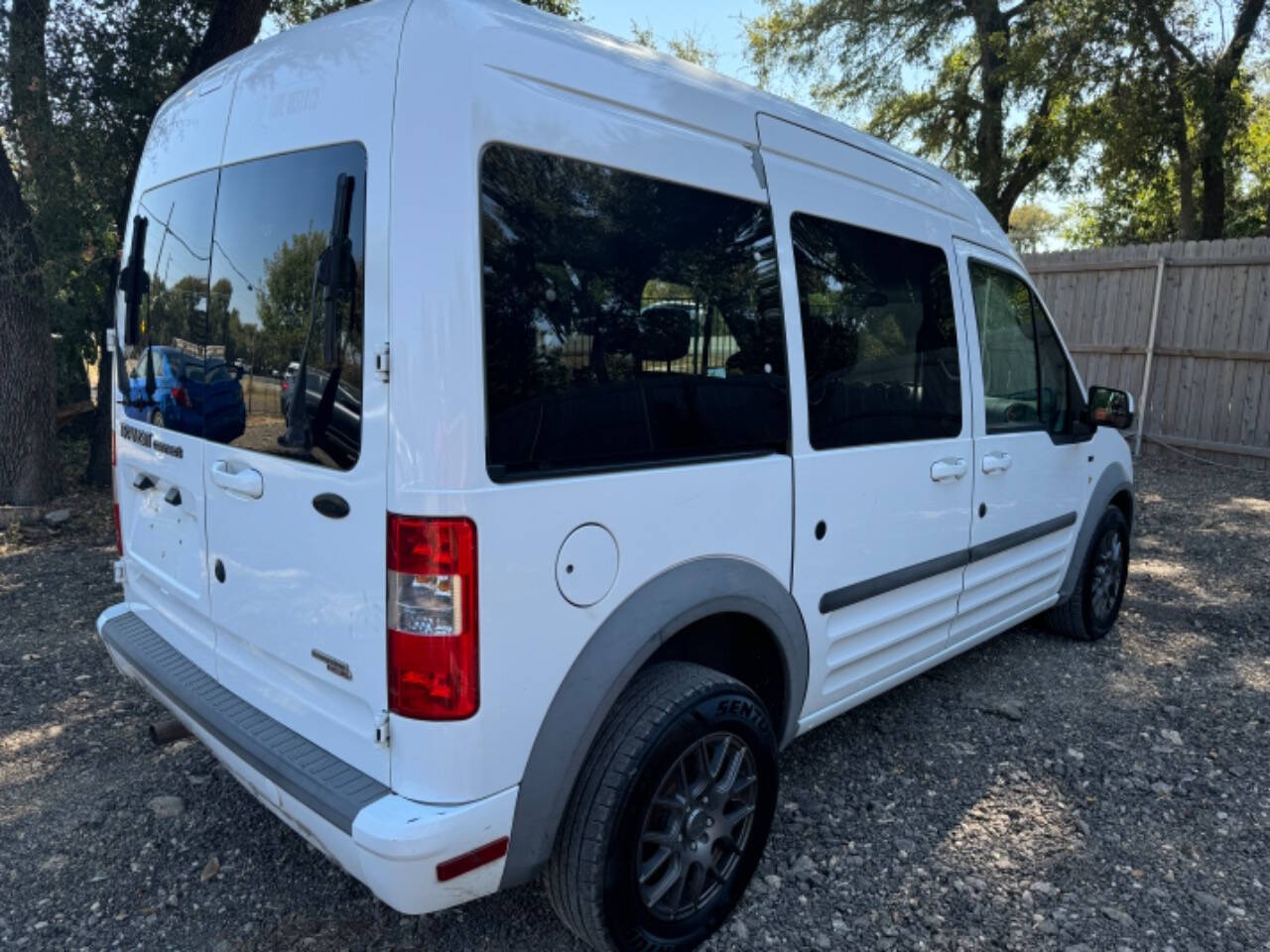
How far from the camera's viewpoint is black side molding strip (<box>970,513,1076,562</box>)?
11.3 ft

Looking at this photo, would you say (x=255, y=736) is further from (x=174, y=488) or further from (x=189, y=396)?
(x=189, y=396)

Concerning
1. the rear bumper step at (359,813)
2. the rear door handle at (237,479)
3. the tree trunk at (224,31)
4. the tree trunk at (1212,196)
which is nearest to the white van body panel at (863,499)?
the rear bumper step at (359,813)

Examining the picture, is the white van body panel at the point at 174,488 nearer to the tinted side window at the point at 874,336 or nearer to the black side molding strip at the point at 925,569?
the tinted side window at the point at 874,336

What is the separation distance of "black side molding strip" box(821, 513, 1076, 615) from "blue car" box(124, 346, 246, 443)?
1.81 meters

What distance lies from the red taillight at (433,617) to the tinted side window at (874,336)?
129 cm

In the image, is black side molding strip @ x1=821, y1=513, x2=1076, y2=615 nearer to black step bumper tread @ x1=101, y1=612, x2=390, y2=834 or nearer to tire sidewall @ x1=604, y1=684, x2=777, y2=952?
tire sidewall @ x1=604, y1=684, x2=777, y2=952

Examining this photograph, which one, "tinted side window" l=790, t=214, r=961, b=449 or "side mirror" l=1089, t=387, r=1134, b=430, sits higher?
"tinted side window" l=790, t=214, r=961, b=449

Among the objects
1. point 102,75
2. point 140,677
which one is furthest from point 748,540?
point 102,75

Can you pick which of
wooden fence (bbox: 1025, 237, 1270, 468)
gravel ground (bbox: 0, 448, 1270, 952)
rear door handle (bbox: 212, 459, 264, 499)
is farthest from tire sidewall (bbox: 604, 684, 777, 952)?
wooden fence (bbox: 1025, 237, 1270, 468)

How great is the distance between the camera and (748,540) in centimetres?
240

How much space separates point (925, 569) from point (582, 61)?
2.10 metres

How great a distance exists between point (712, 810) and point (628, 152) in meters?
1.74

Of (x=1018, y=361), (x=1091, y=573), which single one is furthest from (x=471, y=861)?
(x=1091, y=573)

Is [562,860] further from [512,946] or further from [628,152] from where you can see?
[628,152]
